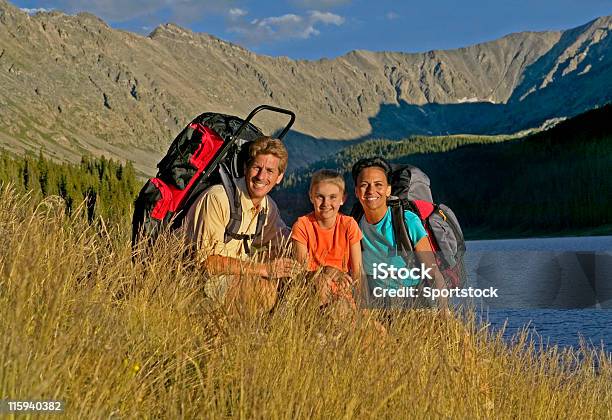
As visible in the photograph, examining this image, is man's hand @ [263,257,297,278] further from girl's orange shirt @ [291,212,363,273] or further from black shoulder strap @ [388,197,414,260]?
black shoulder strap @ [388,197,414,260]

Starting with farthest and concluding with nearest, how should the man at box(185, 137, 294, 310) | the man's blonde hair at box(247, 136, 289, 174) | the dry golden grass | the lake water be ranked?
1. the lake water
2. the man's blonde hair at box(247, 136, 289, 174)
3. the man at box(185, 137, 294, 310)
4. the dry golden grass

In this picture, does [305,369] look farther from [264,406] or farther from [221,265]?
[221,265]

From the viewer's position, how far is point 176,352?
Result: 362 cm

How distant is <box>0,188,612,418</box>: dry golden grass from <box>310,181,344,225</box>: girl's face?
102cm

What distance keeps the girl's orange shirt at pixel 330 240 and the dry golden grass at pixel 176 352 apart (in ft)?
2.39

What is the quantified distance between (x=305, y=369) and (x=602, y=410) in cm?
602

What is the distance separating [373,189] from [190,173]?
1.51 metres

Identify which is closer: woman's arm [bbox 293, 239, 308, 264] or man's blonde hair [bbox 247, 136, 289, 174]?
woman's arm [bbox 293, 239, 308, 264]

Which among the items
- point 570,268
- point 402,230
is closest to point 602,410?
point 402,230

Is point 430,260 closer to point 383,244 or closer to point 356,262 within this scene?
point 383,244

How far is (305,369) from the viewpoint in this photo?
3.73 metres

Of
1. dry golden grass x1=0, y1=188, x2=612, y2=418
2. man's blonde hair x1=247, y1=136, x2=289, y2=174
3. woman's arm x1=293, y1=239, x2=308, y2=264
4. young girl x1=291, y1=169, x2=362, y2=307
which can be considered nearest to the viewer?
dry golden grass x1=0, y1=188, x2=612, y2=418

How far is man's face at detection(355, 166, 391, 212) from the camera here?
5.93 meters

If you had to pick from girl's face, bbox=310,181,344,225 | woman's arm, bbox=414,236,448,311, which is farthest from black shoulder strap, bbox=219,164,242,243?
woman's arm, bbox=414,236,448,311
